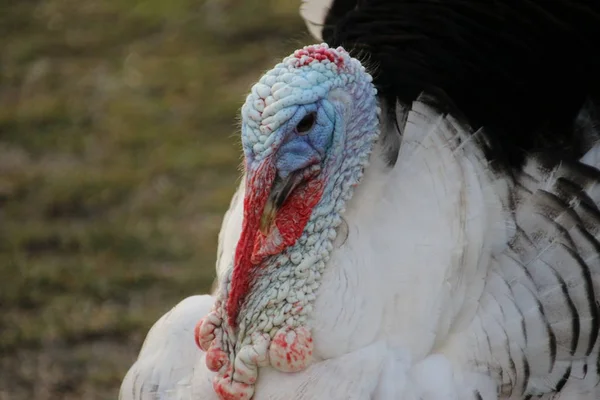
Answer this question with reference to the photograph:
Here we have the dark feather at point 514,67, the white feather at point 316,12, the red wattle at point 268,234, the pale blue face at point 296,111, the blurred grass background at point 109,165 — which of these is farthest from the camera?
the blurred grass background at point 109,165

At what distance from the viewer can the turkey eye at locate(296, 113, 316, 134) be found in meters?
2.51

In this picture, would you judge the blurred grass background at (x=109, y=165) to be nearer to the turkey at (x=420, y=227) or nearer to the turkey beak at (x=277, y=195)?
the turkey at (x=420, y=227)

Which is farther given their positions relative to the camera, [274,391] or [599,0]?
[599,0]

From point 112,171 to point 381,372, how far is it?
11.0 ft

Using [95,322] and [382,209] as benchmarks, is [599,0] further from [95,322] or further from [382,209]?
[95,322]

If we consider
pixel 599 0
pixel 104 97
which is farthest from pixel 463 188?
pixel 104 97

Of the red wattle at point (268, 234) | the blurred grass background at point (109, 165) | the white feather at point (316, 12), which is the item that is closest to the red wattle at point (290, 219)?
the red wattle at point (268, 234)

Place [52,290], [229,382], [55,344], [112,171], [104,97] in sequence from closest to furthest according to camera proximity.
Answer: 1. [229,382]
2. [55,344]
3. [52,290]
4. [112,171]
5. [104,97]

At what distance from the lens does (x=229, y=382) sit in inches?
104

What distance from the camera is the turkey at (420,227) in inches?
100

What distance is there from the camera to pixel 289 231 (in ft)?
8.52

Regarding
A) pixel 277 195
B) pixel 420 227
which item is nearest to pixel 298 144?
pixel 277 195

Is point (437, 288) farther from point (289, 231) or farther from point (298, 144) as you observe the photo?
point (298, 144)

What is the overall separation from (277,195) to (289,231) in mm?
104
